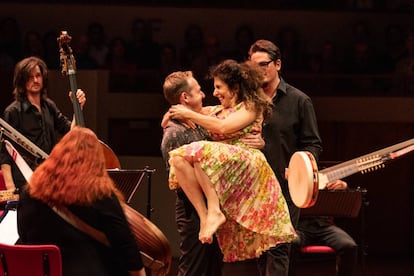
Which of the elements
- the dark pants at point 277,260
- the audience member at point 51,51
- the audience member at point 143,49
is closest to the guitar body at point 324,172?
the dark pants at point 277,260

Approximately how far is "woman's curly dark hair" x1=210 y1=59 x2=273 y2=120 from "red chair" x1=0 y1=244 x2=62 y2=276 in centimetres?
148

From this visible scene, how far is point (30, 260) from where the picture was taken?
4004 millimetres

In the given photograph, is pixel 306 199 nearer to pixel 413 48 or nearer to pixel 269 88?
pixel 269 88

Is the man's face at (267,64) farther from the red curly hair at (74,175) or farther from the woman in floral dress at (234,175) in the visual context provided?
the red curly hair at (74,175)

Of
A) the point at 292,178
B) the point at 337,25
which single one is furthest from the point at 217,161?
the point at 337,25

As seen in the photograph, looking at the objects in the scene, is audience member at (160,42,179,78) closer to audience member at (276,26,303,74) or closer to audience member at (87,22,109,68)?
audience member at (87,22,109,68)

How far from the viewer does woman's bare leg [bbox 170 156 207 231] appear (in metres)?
4.77

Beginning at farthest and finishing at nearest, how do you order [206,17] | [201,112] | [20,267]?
[206,17] → [201,112] → [20,267]

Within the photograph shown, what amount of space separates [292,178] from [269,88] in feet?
2.75

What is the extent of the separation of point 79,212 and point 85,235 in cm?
11

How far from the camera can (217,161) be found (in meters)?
4.73

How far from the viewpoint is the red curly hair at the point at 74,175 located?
12.8 feet

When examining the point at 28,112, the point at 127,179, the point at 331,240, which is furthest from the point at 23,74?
the point at 331,240

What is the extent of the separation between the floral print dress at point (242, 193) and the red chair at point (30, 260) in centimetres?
107
